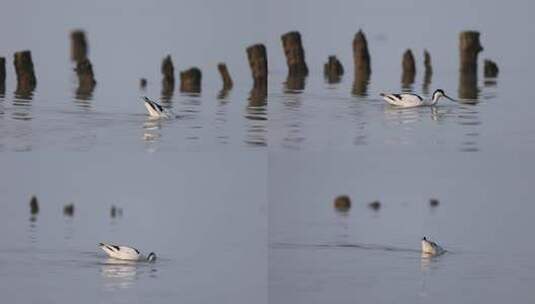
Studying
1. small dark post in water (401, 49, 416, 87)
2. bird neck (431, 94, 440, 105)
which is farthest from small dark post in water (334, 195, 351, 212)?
bird neck (431, 94, 440, 105)

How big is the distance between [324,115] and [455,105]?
124 inches

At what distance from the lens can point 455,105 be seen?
30.5m

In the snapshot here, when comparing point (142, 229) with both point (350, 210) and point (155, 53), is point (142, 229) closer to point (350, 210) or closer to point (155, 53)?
point (350, 210)

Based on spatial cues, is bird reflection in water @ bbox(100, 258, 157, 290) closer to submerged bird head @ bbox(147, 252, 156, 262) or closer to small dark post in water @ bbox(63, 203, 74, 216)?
submerged bird head @ bbox(147, 252, 156, 262)

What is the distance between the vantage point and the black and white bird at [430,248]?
29031 mm

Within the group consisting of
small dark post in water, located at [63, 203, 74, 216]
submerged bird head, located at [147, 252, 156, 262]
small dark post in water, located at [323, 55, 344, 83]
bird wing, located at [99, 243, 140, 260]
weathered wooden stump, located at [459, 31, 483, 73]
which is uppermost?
weathered wooden stump, located at [459, 31, 483, 73]

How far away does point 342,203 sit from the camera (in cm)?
3806

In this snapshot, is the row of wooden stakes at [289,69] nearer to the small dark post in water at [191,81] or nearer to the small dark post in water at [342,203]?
the small dark post in water at [191,81]

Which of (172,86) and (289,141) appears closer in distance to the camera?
(289,141)

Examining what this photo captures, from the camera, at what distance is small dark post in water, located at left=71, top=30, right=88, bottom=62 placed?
148 feet

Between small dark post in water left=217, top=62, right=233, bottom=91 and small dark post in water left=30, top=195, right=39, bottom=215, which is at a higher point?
small dark post in water left=217, top=62, right=233, bottom=91

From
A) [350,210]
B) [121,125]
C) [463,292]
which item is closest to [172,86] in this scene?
[350,210]

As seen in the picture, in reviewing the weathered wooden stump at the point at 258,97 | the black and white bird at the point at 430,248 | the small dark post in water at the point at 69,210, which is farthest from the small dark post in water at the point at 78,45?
the black and white bird at the point at 430,248

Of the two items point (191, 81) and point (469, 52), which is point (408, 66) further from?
point (191, 81)
